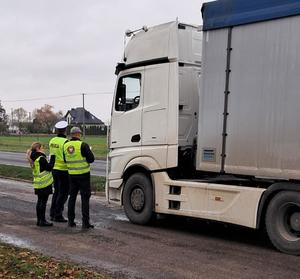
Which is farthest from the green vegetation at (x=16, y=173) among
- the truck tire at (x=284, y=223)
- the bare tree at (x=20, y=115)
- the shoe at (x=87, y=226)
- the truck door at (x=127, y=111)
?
the bare tree at (x=20, y=115)

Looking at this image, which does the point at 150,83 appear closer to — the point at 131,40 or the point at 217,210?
the point at 131,40

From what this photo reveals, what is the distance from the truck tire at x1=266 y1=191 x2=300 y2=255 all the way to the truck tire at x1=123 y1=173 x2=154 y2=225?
2686 mm

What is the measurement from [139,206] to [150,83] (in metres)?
2.25

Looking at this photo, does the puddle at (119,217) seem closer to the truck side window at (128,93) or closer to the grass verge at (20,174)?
the truck side window at (128,93)

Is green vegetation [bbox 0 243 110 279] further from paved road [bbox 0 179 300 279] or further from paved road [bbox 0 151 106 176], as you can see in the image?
paved road [bbox 0 151 106 176]

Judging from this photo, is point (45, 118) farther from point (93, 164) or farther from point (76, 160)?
point (76, 160)

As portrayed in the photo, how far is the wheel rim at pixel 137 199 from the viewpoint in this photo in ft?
32.6

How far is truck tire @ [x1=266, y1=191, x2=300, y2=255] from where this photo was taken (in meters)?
7.42

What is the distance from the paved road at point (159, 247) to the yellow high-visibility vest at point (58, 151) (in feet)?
3.69

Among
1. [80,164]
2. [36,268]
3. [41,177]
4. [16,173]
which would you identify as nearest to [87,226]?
[80,164]

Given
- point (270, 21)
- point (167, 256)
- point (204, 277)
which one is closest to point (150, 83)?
point (270, 21)

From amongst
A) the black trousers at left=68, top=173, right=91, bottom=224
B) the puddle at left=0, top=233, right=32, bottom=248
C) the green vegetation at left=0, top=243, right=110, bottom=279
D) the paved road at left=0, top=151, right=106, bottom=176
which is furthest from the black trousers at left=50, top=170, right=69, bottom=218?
the paved road at left=0, top=151, right=106, bottom=176

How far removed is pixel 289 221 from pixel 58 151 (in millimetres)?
4597

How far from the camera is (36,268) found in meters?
6.19
